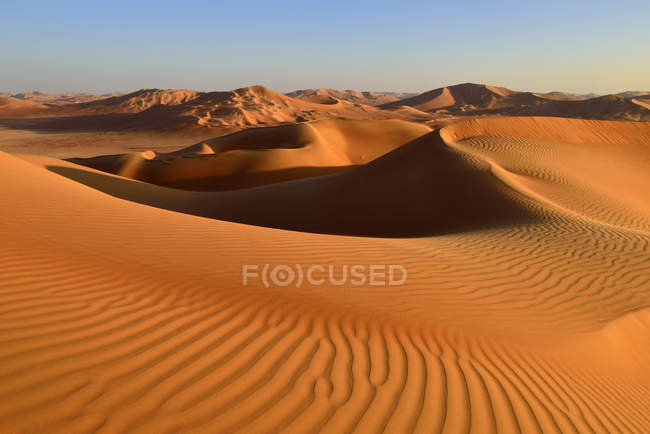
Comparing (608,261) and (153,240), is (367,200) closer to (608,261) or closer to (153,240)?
(608,261)

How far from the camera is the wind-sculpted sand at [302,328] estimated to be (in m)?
2.20

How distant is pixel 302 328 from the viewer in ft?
10.6

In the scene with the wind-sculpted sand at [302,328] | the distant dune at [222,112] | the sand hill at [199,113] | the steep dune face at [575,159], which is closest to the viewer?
the wind-sculpted sand at [302,328]

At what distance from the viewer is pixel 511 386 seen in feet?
9.46

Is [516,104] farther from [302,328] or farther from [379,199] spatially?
[302,328]

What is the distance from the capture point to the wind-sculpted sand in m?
2.20

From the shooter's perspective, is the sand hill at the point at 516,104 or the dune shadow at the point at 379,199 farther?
the sand hill at the point at 516,104

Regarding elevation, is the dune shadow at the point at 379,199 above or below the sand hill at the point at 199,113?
below

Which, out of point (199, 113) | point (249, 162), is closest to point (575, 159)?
point (249, 162)

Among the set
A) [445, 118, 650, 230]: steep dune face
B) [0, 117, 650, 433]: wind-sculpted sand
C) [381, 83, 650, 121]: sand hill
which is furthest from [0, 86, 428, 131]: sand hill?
[0, 117, 650, 433]: wind-sculpted sand

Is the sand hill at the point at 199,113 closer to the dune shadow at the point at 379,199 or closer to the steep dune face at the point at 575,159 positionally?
the dune shadow at the point at 379,199

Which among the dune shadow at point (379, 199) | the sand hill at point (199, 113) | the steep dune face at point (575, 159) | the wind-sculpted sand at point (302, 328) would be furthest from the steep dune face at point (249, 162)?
the sand hill at point (199, 113)

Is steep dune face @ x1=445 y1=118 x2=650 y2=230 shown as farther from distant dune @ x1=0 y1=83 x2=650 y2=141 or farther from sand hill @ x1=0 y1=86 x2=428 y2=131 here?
sand hill @ x1=0 y1=86 x2=428 y2=131

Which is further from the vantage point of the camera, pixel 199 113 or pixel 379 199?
pixel 199 113
